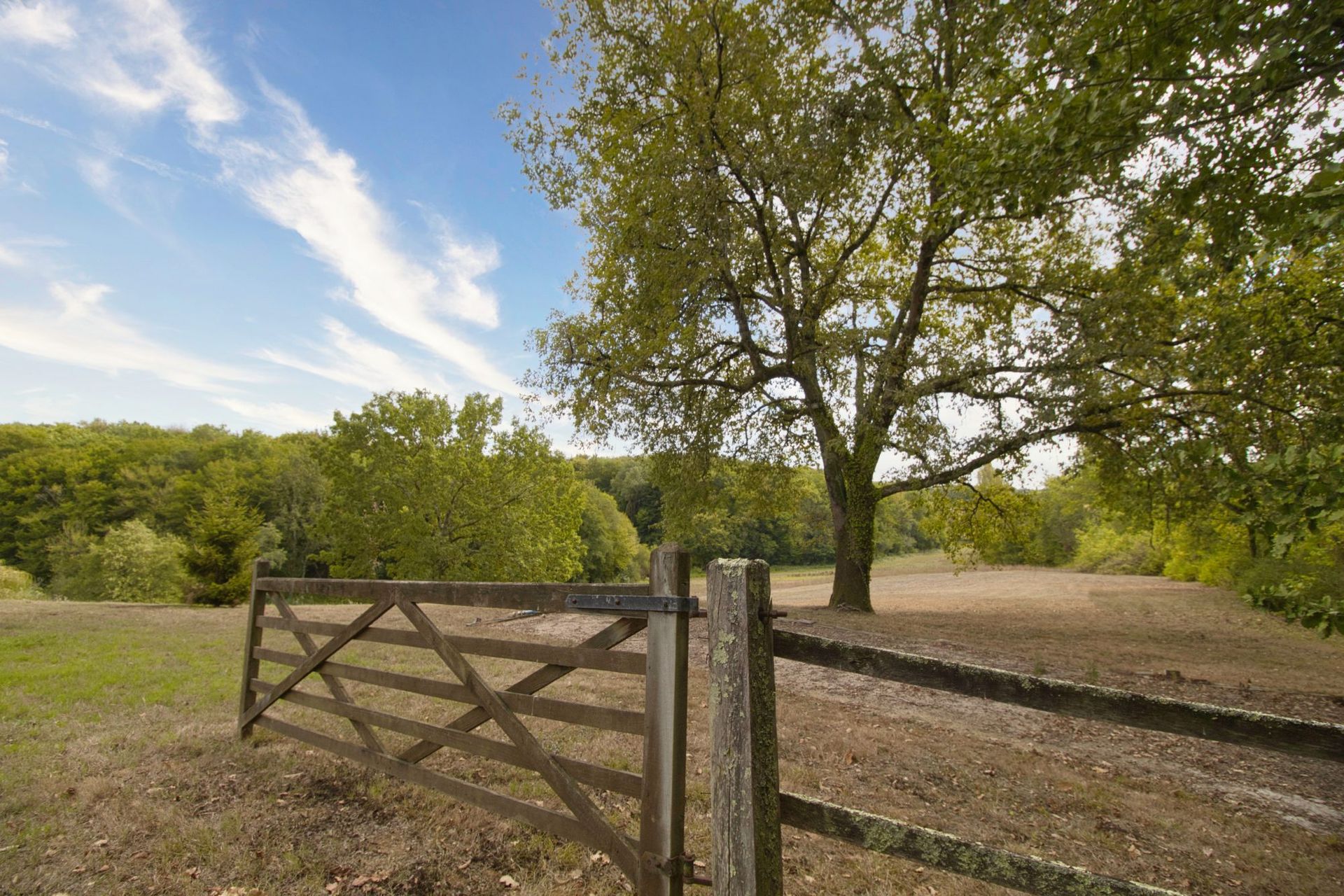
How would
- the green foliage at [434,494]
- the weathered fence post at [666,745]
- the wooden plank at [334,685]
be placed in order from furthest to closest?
1. the green foliage at [434,494]
2. the wooden plank at [334,685]
3. the weathered fence post at [666,745]

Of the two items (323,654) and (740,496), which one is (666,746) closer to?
(323,654)

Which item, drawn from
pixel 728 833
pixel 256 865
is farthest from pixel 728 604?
pixel 256 865

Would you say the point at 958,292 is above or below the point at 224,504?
above

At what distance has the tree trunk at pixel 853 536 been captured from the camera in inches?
647

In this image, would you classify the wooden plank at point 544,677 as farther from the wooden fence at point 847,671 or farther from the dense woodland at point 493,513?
the dense woodland at point 493,513

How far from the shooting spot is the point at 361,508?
3369 centimetres

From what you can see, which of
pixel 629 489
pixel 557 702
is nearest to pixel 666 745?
pixel 557 702

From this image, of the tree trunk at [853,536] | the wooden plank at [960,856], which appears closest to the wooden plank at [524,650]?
the wooden plank at [960,856]

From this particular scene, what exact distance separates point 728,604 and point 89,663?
1187 centimetres

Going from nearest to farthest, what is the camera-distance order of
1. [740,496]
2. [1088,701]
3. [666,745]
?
[1088,701]
[666,745]
[740,496]

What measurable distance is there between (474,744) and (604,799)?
58.8 inches

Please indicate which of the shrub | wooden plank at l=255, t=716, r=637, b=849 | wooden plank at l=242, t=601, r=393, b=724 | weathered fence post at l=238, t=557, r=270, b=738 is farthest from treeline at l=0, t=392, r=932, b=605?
the shrub

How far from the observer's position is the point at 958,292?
1700 cm

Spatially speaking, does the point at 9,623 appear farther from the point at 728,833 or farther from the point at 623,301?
the point at 728,833
